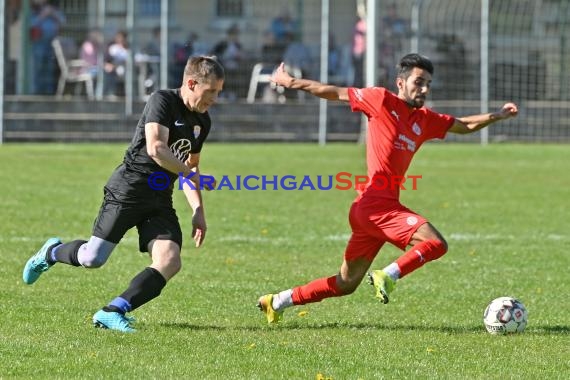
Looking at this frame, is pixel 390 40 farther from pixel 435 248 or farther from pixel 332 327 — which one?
pixel 435 248

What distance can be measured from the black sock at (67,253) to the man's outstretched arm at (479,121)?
2635 millimetres

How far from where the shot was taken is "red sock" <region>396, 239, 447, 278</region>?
24.2ft

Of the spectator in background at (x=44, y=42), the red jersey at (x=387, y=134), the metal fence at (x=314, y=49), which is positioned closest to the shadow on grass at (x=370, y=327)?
the red jersey at (x=387, y=134)

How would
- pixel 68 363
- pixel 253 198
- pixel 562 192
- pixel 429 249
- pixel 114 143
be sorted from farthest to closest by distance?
pixel 114 143 < pixel 562 192 < pixel 253 198 < pixel 429 249 < pixel 68 363

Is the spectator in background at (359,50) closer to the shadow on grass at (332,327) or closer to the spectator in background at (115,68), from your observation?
the spectator in background at (115,68)

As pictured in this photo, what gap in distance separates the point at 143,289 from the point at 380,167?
173cm

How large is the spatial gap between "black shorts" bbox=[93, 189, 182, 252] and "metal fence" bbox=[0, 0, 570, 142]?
17.0 meters

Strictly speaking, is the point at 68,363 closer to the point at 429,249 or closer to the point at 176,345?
the point at 176,345

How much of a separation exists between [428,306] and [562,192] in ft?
28.8

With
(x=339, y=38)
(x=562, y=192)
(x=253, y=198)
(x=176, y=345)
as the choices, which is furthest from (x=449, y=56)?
(x=176, y=345)

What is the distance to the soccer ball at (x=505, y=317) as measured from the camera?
750cm

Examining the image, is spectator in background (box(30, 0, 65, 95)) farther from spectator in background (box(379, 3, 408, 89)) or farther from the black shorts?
the black shorts

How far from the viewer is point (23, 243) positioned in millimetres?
11266

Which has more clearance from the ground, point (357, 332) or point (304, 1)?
point (304, 1)
